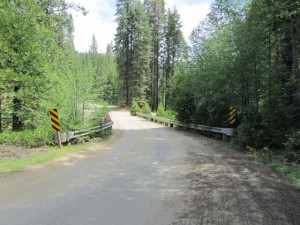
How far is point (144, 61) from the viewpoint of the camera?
4950 cm

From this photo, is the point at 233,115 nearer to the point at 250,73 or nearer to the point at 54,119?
the point at 250,73

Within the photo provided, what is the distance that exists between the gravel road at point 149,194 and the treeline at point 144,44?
40.5 meters

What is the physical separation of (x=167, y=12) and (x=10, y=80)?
41.1m

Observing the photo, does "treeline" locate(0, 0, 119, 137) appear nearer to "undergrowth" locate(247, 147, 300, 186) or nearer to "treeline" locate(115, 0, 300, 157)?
"treeline" locate(115, 0, 300, 157)

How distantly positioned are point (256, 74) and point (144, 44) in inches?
1499

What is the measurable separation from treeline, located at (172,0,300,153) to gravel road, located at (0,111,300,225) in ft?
9.53

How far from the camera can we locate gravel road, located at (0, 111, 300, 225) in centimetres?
434

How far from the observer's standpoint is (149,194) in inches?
223

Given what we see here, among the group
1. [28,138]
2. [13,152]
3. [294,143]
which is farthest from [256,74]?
[13,152]

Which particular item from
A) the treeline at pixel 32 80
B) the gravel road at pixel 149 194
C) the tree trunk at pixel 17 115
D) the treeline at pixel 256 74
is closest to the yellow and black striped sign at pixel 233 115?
the treeline at pixel 256 74

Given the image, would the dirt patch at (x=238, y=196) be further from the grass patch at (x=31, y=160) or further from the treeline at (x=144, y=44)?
the treeline at (x=144, y=44)

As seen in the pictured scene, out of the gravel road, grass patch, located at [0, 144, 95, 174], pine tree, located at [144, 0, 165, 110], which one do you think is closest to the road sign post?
grass patch, located at [0, 144, 95, 174]

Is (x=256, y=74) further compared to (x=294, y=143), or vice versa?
(x=256, y=74)

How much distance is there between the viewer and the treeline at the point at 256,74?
10680 millimetres
